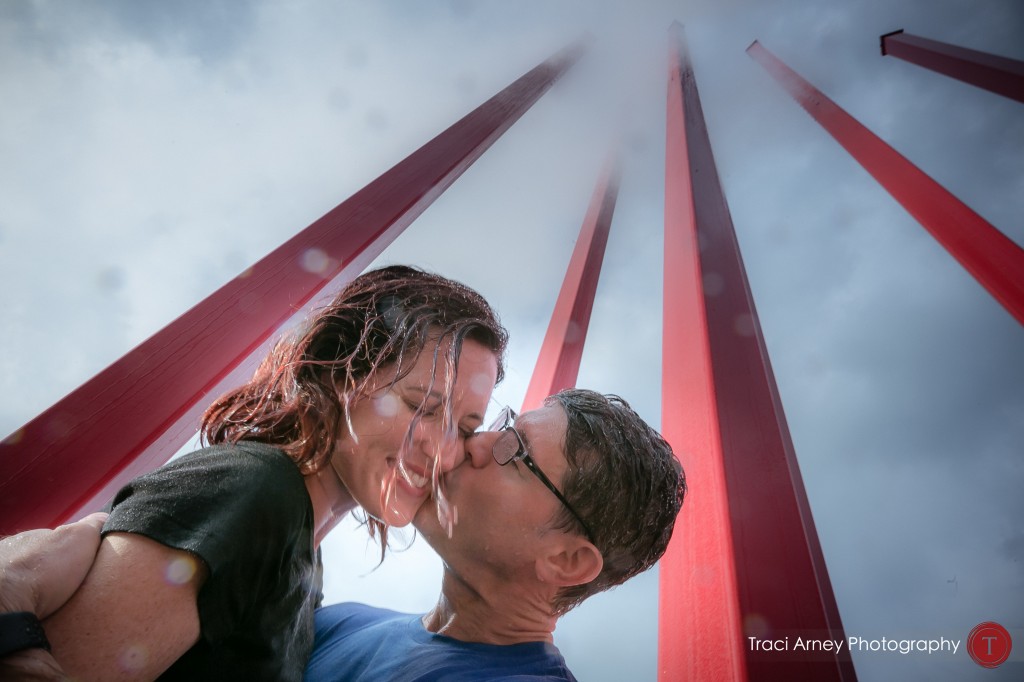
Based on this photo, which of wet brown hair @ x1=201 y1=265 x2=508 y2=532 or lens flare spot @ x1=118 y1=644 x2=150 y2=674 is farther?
wet brown hair @ x1=201 y1=265 x2=508 y2=532

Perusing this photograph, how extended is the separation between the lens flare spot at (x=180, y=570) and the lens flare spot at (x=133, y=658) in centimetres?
9

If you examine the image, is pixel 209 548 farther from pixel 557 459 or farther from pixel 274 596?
pixel 557 459

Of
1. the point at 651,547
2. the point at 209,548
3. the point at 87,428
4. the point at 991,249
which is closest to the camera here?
the point at 209,548

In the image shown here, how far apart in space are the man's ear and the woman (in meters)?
0.45

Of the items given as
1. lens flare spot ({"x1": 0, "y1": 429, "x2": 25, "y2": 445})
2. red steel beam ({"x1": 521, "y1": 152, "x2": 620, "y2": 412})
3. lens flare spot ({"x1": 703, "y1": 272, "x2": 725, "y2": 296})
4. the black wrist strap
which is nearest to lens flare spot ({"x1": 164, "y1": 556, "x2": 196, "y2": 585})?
the black wrist strap

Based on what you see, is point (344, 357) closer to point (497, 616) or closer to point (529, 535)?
point (529, 535)

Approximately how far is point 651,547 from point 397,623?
0.89 meters

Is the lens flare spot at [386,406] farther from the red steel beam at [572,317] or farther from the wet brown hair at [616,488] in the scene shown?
the red steel beam at [572,317]

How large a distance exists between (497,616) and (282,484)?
84cm

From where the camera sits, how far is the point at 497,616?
4.36ft

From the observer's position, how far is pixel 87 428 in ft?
4.45

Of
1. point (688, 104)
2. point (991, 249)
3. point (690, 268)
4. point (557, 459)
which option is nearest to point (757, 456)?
point (557, 459)

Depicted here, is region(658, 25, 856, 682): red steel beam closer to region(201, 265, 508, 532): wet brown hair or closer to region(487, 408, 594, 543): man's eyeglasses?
region(487, 408, 594, 543): man's eyeglasses

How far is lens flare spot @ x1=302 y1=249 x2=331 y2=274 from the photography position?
80.4 inches
